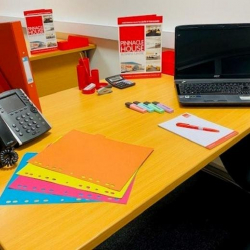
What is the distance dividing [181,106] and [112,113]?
0.27m

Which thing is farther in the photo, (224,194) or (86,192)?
(224,194)

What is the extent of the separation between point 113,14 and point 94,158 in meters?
1.56

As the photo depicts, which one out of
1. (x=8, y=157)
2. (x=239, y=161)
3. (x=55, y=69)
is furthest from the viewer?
(x=55, y=69)

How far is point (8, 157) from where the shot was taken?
78 centimetres

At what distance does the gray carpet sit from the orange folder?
0.78 metres

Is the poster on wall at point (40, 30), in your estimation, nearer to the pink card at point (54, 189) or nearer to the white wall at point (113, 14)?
the white wall at point (113, 14)

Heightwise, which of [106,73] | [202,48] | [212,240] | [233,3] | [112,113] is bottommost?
[212,240]

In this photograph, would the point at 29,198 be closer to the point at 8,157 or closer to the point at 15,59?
the point at 8,157

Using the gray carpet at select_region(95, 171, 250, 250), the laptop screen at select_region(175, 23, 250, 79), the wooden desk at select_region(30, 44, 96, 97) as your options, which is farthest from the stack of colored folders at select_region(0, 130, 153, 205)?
the wooden desk at select_region(30, 44, 96, 97)

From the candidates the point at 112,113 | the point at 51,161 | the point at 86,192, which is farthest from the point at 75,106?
the point at 86,192

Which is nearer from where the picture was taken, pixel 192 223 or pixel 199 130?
pixel 199 130

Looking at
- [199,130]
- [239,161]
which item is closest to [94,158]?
[199,130]

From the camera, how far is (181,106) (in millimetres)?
1109

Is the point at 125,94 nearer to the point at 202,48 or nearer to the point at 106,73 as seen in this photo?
the point at 202,48
